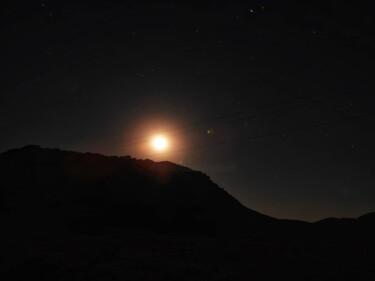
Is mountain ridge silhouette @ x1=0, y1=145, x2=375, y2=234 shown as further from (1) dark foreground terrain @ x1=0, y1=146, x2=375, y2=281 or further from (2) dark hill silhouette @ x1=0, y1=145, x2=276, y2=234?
(1) dark foreground terrain @ x1=0, y1=146, x2=375, y2=281

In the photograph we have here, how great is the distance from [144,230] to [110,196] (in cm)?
890

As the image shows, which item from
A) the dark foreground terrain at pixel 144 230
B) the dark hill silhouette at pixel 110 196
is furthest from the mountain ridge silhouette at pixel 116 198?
the dark foreground terrain at pixel 144 230

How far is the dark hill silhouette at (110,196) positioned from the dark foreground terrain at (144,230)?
0.13 m

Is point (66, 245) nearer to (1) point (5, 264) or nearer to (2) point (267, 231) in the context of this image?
(1) point (5, 264)

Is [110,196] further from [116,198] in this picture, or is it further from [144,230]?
[144,230]

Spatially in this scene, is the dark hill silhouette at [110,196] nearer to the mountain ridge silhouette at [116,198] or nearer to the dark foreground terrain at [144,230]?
the mountain ridge silhouette at [116,198]

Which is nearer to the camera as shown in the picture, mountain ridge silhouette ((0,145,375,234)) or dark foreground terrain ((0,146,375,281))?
dark foreground terrain ((0,146,375,281))

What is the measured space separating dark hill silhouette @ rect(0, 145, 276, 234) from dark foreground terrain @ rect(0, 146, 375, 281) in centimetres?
13

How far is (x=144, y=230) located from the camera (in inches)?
1708

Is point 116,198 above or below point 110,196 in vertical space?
below

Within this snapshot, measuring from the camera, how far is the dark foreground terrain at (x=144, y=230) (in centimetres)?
2236

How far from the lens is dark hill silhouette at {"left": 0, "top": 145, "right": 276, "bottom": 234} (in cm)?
4459

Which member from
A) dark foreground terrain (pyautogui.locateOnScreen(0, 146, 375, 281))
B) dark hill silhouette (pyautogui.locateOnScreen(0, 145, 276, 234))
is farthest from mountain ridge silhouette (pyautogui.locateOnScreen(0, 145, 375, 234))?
dark foreground terrain (pyautogui.locateOnScreen(0, 146, 375, 281))

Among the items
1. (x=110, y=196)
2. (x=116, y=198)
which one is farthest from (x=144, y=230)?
(x=110, y=196)
